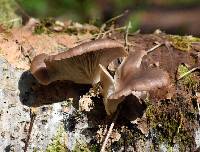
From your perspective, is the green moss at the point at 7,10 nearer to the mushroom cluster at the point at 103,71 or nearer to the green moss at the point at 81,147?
the mushroom cluster at the point at 103,71

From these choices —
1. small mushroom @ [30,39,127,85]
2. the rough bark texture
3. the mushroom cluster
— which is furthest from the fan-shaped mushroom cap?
the rough bark texture

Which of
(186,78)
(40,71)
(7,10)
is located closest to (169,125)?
(186,78)

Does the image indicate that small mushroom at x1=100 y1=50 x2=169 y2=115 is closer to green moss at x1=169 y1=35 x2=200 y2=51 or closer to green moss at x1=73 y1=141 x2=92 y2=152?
green moss at x1=73 y1=141 x2=92 y2=152

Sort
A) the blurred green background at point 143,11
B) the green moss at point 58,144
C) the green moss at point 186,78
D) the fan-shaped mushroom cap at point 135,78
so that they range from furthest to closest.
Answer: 1. the blurred green background at point 143,11
2. the green moss at point 186,78
3. the green moss at point 58,144
4. the fan-shaped mushroom cap at point 135,78

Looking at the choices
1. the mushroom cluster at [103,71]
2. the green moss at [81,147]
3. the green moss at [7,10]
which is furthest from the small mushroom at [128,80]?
the green moss at [7,10]

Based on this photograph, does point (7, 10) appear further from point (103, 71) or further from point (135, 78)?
point (135, 78)

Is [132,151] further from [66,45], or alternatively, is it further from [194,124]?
[66,45]

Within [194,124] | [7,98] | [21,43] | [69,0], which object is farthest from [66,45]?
[69,0]
